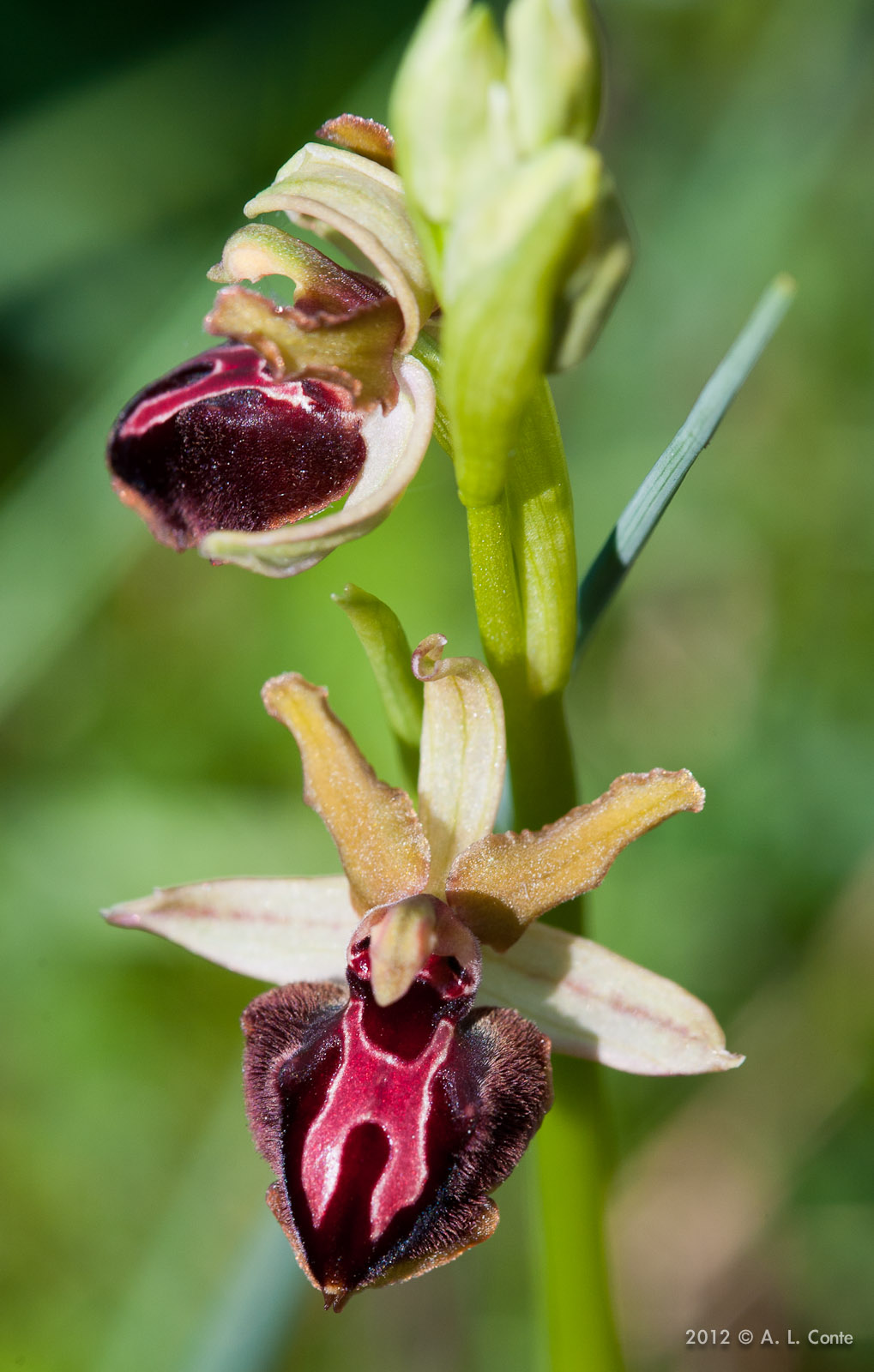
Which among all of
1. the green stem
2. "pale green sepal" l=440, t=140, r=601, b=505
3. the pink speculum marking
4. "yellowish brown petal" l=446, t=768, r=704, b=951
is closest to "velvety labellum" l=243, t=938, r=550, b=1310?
the pink speculum marking

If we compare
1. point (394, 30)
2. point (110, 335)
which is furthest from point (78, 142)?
point (394, 30)

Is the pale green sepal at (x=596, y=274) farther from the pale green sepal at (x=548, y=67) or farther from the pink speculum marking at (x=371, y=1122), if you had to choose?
the pink speculum marking at (x=371, y=1122)

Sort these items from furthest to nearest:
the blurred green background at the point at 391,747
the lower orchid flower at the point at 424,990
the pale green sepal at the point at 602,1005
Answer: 1. the blurred green background at the point at 391,747
2. the pale green sepal at the point at 602,1005
3. the lower orchid flower at the point at 424,990

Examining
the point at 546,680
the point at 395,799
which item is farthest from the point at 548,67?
the point at 395,799

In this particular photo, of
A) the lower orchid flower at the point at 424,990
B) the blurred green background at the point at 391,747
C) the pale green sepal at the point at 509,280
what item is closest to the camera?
the pale green sepal at the point at 509,280

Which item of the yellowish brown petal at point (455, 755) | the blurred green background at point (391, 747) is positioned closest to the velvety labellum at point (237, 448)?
the yellowish brown petal at point (455, 755)

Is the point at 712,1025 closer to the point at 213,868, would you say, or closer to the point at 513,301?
the point at 513,301

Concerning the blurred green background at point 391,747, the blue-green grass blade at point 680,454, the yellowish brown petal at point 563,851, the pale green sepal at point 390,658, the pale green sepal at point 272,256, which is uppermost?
the pale green sepal at point 272,256
